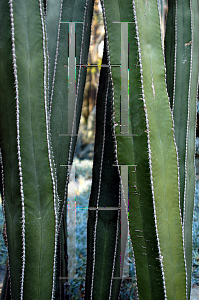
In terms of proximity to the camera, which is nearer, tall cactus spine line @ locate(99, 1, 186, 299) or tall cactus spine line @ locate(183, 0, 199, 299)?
tall cactus spine line @ locate(99, 1, 186, 299)

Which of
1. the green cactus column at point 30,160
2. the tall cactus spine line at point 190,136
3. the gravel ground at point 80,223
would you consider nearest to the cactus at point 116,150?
the green cactus column at point 30,160

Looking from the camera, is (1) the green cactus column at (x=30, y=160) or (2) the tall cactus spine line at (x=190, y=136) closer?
(1) the green cactus column at (x=30, y=160)

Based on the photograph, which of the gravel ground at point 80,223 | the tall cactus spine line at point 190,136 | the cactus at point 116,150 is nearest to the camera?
the cactus at point 116,150

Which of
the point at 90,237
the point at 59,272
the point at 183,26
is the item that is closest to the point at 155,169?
the point at 90,237

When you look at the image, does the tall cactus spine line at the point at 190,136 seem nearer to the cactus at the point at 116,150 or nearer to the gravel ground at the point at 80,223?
the cactus at the point at 116,150

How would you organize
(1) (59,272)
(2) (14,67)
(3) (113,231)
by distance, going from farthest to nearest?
(1) (59,272) → (3) (113,231) → (2) (14,67)

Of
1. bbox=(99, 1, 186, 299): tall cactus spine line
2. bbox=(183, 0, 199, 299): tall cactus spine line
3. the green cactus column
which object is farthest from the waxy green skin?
bbox=(183, 0, 199, 299): tall cactus spine line

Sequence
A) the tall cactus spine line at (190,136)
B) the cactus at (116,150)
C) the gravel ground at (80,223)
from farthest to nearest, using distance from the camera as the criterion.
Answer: the gravel ground at (80,223) → the tall cactus spine line at (190,136) → the cactus at (116,150)

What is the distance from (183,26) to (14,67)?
0.64 metres

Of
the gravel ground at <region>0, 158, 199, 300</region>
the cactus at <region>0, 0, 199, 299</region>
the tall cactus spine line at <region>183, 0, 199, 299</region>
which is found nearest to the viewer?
the cactus at <region>0, 0, 199, 299</region>

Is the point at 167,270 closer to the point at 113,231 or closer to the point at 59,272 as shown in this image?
the point at 113,231

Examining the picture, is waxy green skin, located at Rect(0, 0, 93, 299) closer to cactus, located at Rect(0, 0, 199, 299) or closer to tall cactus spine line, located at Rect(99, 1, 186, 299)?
cactus, located at Rect(0, 0, 199, 299)

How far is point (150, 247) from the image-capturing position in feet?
2.36

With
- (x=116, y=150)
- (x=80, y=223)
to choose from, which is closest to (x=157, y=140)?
(x=116, y=150)
